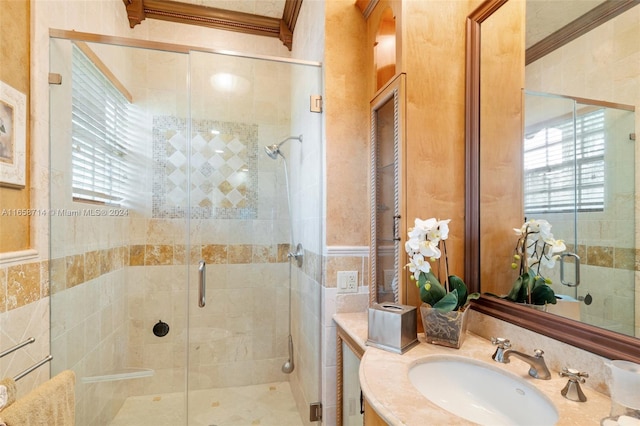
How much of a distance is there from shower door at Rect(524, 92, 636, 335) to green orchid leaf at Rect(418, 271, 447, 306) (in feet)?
1.12

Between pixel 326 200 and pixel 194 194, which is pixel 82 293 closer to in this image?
pixel 194 194

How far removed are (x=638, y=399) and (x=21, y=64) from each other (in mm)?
2185

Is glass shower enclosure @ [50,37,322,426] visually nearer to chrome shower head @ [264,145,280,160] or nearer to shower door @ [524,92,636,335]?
chrome shower head @ [264,145,280,160]

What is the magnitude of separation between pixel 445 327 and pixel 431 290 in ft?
0.45

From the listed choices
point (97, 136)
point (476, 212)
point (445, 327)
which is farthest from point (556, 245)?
point (97, 136)

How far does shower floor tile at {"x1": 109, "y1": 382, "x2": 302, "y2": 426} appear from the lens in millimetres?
1722

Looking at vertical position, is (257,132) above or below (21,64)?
below

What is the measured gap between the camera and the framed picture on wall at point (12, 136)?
113 centimetres

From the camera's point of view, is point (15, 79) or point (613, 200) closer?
point (613, 200)

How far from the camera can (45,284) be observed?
138cm

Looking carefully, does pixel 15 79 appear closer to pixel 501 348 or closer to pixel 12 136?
pixel 12 136

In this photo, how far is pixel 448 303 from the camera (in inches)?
44.1

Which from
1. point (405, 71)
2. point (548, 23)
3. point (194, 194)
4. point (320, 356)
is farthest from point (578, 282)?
point (194, 194)

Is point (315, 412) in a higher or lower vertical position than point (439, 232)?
lower
